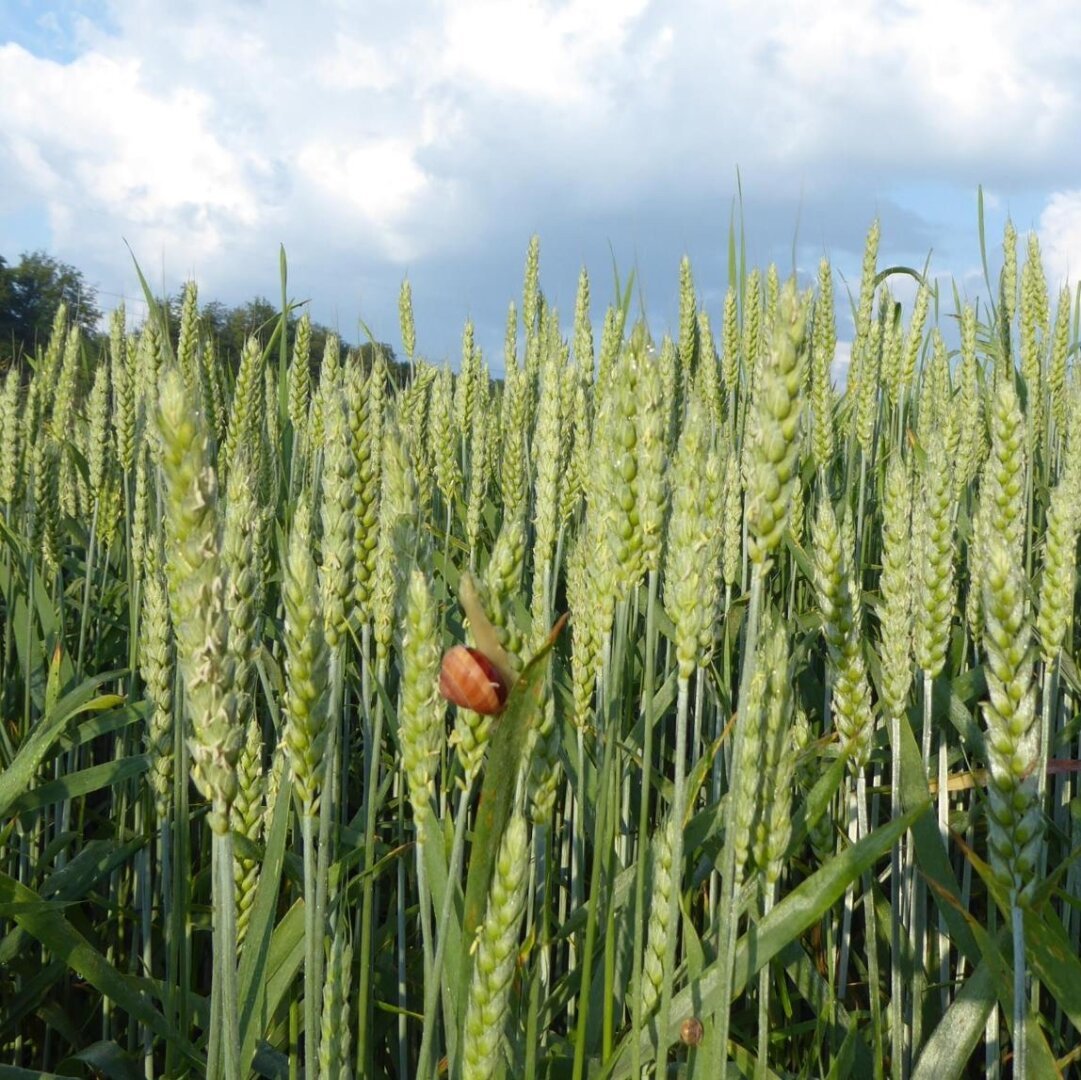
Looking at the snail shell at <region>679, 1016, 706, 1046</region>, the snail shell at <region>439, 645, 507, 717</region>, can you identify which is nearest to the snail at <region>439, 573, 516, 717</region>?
the snail shell at <region>439, 645, 507, 717</region>

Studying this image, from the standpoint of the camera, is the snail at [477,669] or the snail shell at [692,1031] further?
the snail shell at [692,1031]

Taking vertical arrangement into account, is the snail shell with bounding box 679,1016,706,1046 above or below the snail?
below

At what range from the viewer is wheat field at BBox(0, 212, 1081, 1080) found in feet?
3.11

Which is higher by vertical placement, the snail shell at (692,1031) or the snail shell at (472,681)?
the snail shell at (472,681)

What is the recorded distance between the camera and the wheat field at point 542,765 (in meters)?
0.95

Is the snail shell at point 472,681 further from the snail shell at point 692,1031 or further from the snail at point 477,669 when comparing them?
the snail shell at point 692,1031

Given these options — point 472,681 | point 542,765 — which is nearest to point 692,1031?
point 542,765

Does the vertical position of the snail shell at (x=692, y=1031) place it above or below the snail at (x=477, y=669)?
below

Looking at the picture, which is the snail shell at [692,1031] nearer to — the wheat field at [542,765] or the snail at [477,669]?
the wheat field at [542,765]

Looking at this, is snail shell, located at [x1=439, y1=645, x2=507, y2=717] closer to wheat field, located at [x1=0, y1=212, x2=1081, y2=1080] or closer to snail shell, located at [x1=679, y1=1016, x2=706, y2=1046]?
wheat field, located at [x1=0, y1=212, x2=1081, y2=1080]

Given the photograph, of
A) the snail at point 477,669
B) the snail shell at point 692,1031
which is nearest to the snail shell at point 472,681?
the snail at point 477,669

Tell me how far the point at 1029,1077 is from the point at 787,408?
942mm

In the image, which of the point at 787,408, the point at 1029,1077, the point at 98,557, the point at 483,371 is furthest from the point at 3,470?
the point at 1029,1077

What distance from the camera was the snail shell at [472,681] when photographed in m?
0.90
